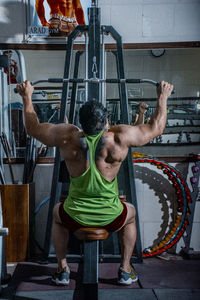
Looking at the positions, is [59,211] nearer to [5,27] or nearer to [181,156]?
[181,156]

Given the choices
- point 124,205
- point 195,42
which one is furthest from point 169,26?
point 124,205

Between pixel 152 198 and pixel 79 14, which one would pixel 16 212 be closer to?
pixel 152 198

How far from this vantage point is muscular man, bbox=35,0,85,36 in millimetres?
3072

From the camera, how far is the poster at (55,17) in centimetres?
307

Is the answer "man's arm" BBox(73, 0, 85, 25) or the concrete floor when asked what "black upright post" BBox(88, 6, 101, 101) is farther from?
the concrete floor

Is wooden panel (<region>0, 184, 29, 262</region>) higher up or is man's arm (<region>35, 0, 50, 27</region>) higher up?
man's arm (<region>35, 0, 50, 27</region>)

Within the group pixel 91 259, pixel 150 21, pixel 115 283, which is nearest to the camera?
pixel 91 259

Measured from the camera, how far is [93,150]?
2.09 metres

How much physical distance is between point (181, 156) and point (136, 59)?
111 cm

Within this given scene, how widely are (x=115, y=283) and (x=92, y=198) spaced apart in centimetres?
85

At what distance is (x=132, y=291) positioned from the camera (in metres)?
2.39

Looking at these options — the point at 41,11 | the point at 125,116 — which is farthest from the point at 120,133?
the point at 41,11

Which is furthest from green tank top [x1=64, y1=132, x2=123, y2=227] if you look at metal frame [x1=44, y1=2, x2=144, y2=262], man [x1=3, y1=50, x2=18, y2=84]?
man [x1=3, y1=50, x2=18, y2=84]

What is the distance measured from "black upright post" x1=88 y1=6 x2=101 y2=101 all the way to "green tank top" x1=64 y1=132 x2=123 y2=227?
27.8 inches
